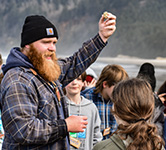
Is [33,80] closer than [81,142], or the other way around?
[33,80]

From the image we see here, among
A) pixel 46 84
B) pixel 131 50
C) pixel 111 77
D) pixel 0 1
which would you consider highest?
pixel 0 1

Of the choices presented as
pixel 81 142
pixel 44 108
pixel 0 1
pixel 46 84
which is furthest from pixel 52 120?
pixel 0 1

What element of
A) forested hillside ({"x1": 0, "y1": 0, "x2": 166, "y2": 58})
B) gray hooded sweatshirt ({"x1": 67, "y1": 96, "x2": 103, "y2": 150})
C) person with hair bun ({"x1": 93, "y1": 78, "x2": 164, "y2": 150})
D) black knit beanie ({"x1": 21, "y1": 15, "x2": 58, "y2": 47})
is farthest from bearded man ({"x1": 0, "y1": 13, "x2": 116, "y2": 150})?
forested hillside ({"x1": 0, "y1": 0, "x2": 166, "y2": 58})

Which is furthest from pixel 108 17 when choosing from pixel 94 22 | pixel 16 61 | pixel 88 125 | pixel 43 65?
pixel 94 22

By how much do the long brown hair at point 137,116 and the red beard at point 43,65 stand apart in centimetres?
52

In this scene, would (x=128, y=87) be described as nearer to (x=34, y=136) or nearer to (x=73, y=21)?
(x=34, y=136)

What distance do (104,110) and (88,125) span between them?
409 mm

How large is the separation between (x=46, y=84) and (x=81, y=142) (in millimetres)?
1091

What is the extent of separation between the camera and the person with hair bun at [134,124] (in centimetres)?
146

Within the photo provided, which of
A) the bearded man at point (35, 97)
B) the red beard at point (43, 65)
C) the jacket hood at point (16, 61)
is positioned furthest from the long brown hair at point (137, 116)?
the jacket hood at point (16, 61)

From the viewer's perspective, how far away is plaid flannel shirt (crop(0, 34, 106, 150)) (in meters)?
1.63

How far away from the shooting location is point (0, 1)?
13828 millimetres

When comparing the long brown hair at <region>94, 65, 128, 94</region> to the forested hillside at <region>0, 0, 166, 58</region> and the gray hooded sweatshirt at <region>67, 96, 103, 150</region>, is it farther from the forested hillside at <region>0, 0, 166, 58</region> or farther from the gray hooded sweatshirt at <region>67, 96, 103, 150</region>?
the forested hillside at <region>0, 0, 166, 58</region>

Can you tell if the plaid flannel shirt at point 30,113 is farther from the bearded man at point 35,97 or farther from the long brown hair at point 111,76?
the long brown hair at point 111,76
